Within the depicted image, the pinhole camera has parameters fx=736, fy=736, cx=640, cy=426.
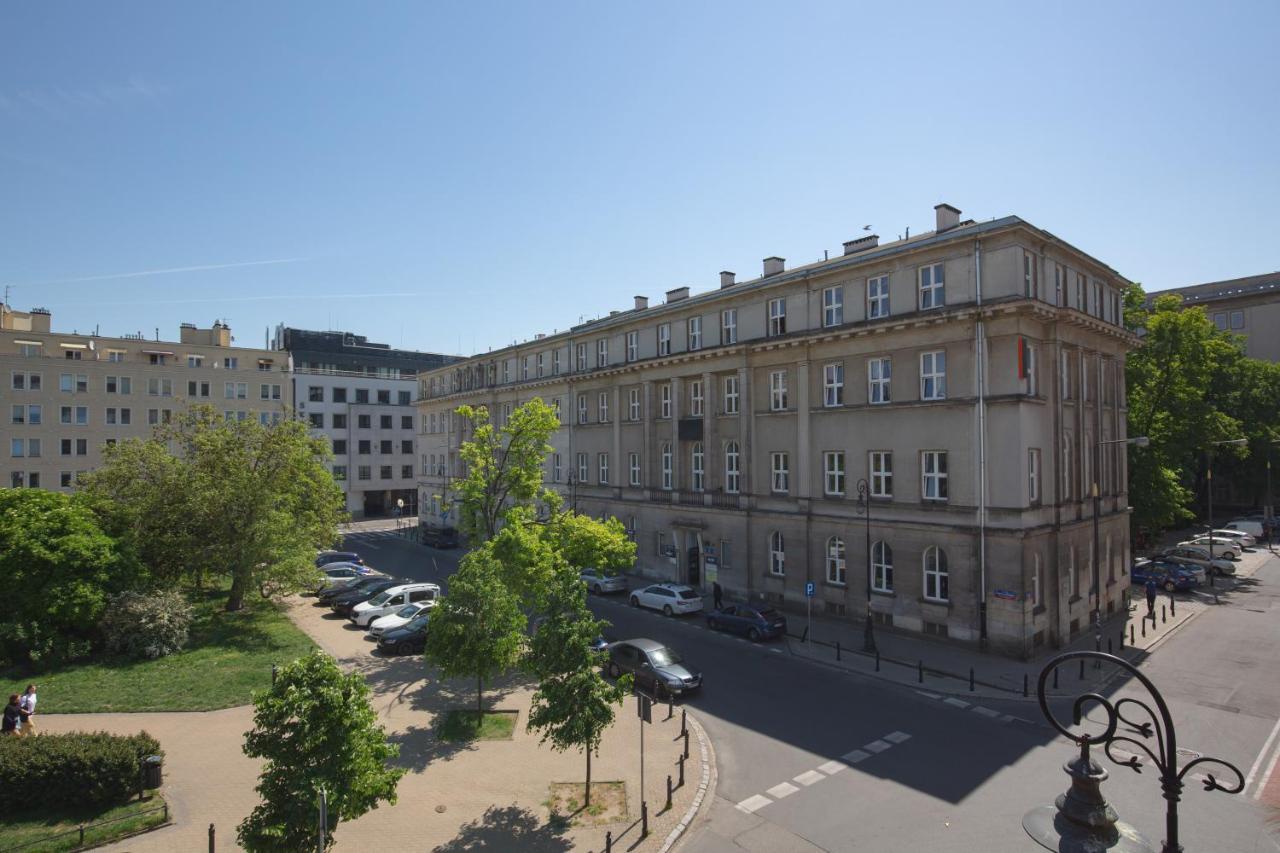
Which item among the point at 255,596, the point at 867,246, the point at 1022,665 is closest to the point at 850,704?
the point at 1022,665

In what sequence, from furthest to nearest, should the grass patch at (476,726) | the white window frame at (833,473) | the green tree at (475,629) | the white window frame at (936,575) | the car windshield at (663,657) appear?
the white window frame at (833,473) < the white window frame at (936,575) < the car windshield at (663,657) < the green tree at (475,629) < the grass patch at (476,726)

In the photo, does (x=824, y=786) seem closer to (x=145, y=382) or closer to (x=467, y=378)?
(x=467, y=378)

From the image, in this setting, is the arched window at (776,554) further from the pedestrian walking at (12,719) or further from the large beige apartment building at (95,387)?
the large beige apartment building at (95,387)

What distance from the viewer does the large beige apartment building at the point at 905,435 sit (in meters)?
27.4

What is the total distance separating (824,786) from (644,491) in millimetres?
27162

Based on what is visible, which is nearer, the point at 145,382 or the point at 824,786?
the point at 824,786

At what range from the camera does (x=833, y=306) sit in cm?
3319

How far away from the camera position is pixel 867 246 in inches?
1406

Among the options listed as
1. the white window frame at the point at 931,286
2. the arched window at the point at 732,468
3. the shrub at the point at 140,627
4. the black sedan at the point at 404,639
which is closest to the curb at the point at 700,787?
the black sedan at the point at 404,639

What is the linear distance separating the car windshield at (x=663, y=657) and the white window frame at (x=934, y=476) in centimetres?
1245

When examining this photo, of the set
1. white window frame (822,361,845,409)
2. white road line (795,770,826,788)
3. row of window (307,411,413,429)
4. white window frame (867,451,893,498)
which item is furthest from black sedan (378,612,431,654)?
row of window (307,411,413,429)

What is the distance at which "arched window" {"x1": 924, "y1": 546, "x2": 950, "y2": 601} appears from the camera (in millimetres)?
28766

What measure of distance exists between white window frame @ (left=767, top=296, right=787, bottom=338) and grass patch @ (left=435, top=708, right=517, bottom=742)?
857 inches

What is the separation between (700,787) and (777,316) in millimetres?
23941
